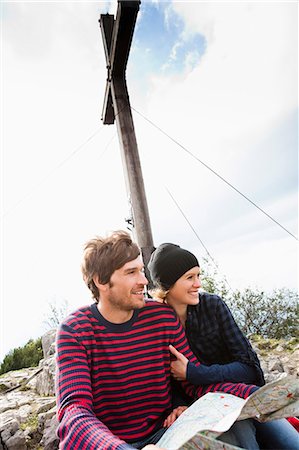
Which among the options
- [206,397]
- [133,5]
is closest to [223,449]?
[206,397]

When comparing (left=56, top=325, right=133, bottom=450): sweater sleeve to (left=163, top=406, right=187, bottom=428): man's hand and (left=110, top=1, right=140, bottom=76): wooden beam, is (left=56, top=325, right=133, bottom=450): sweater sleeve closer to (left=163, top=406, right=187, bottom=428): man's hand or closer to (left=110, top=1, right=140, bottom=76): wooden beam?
(left=163, top=406, right=187, bottom=428): man's hand

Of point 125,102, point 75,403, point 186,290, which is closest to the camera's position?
point 75,403

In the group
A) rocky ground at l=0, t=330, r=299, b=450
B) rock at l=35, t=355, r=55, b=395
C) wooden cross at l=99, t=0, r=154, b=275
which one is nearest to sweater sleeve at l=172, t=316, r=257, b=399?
rocky ground at l=0, t=330, r=299, b=450

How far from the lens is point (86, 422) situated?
3.68 ft

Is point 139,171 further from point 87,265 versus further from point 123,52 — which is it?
point 87,265

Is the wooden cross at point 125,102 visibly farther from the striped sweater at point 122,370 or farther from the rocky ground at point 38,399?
the rocky ground at point 38,399

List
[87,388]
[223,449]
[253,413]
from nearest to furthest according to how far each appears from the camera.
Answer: [223,449] < [253,413] < [87,388]

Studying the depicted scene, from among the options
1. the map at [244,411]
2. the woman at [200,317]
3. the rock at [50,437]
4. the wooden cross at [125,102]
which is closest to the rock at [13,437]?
the rock at [50,437]

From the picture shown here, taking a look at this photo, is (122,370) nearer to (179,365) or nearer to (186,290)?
(179,365)

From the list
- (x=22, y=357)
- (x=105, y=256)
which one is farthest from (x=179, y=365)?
(x=22, y=357)

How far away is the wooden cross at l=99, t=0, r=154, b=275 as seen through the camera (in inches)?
100

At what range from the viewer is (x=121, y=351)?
141cm

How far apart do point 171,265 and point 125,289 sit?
326 mm

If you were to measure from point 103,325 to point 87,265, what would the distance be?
27 cm
